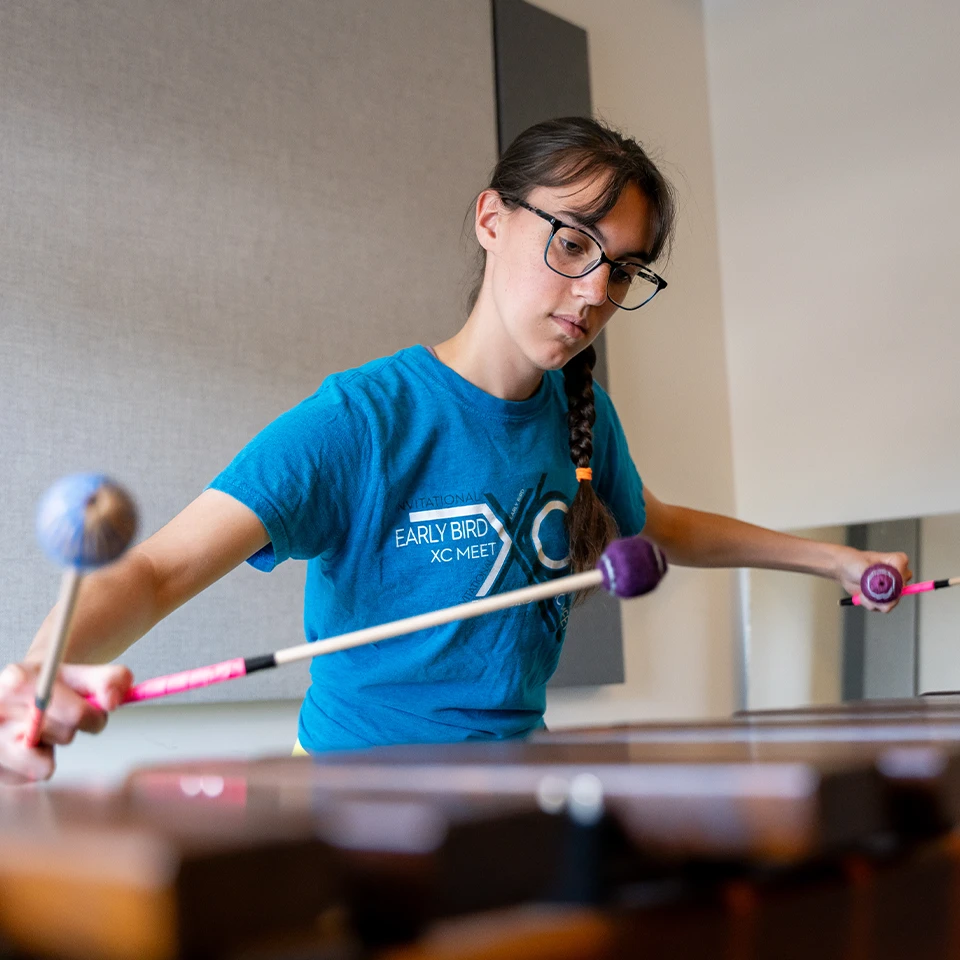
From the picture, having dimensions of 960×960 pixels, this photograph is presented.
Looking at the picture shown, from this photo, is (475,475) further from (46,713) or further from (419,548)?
(46,713)

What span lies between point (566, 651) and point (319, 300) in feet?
3.65

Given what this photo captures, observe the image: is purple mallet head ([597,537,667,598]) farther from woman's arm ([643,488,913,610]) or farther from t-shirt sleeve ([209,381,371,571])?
woman's arm ([643,488,913,610])

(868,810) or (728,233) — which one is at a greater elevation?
(728,233)

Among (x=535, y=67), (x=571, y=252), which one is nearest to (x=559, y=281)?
(x=571, y=252)

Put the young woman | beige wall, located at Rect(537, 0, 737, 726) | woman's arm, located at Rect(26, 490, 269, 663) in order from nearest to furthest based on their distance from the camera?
woman's arm, located at Rect(26, 490, 269, 663) < the young woman < beige wall, located at Rect(537, 0, 737, 726)

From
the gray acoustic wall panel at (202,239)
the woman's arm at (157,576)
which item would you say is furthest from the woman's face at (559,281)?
the gray acoustic wall panel at (202,239)

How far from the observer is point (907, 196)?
3.31m

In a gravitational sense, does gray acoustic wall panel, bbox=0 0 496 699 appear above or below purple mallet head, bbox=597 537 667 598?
above

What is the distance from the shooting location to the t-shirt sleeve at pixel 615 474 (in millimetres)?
1652

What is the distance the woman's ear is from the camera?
1.53 meters

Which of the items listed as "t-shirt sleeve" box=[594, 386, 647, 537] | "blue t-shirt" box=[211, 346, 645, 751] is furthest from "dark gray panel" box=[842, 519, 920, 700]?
"blue t-shirt" box=[211, 346, 645, 751]

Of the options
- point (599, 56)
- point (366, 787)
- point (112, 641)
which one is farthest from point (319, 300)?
point (366, 787)

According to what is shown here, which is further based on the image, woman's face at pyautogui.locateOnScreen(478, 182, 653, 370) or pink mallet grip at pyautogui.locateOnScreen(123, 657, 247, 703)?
woman's face at pyautogui.locateOnScreen(478, 182, 653, 370)

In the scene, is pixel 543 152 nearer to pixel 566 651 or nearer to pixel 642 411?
pixel 566 651
